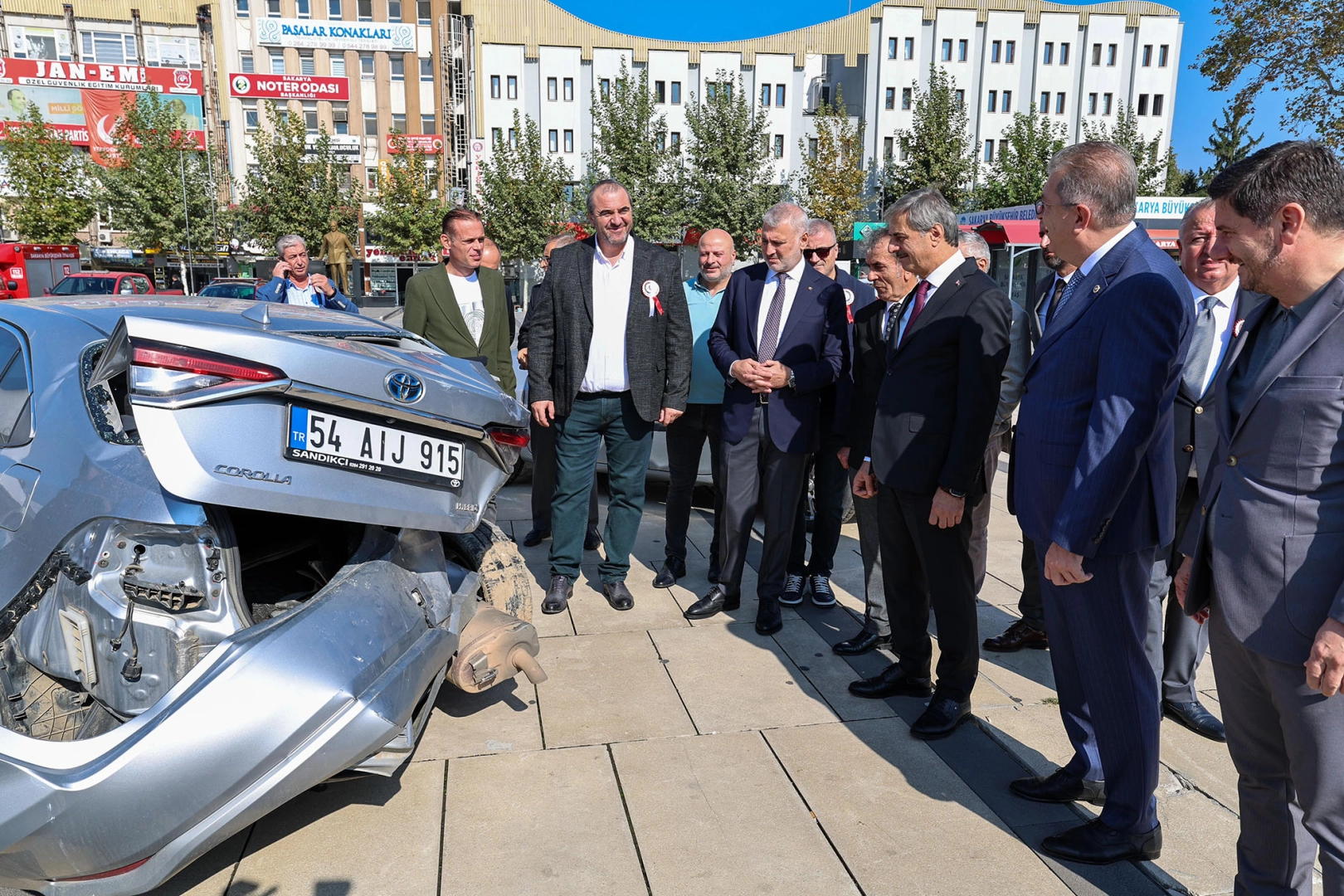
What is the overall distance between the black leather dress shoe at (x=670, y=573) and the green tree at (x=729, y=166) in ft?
97.1

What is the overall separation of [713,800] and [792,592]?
2035 mm

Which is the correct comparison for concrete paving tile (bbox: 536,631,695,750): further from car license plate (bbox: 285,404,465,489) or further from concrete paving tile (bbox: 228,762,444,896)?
car license plate (bbox: 285,404,465,489)

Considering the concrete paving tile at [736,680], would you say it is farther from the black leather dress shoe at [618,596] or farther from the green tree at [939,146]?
the green tree at [939,146]

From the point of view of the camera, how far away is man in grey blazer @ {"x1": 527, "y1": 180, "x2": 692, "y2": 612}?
4637 mm

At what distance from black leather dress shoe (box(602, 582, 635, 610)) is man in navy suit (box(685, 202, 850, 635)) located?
34 cm

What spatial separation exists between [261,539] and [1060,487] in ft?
8.15

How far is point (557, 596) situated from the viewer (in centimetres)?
466

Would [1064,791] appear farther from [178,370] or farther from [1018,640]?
[178,370]

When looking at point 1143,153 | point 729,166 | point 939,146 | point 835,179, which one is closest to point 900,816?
point 729,166

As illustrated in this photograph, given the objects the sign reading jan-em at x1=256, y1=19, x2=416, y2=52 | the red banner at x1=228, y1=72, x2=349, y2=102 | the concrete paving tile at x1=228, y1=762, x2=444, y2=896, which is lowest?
the concrete paving tile at x1=228, y1=762, x2=444, y2=896

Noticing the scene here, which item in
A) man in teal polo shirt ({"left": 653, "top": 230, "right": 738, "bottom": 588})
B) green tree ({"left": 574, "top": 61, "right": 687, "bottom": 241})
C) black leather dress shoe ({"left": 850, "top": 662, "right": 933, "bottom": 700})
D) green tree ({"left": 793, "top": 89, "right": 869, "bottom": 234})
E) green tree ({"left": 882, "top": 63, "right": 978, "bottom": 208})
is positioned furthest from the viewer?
green tree ({"left": 882, "top": 63, "right": 978, "bottom": 208})

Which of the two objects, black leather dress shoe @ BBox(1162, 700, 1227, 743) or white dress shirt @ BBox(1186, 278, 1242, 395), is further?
white dress shirt @ BBox(1186, 278, 1242, 395)

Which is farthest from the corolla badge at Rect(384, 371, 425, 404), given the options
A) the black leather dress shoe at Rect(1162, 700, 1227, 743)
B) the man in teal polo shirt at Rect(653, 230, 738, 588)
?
the black leather dress shoe at Rect(1162, 700, 1227, 743)

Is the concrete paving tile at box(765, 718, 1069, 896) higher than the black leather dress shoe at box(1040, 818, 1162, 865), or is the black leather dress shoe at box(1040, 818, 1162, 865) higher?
the black leather dress shoe at box(1040, 818, 1162, 865)
